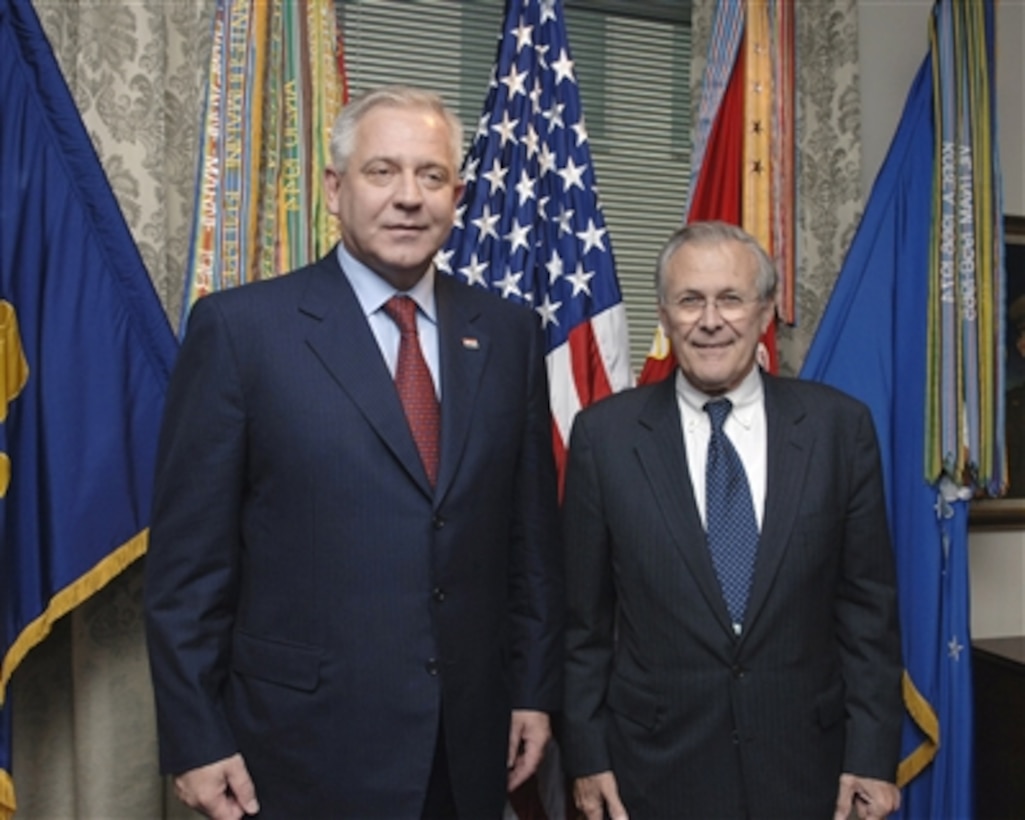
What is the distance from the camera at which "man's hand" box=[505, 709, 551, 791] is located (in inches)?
72.4

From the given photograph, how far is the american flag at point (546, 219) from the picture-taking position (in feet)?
8.38

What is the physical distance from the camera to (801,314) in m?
3.07

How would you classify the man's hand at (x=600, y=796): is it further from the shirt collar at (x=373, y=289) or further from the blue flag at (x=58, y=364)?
the blue flag at (x=58, y=364)

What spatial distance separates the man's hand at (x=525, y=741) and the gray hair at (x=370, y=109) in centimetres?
96

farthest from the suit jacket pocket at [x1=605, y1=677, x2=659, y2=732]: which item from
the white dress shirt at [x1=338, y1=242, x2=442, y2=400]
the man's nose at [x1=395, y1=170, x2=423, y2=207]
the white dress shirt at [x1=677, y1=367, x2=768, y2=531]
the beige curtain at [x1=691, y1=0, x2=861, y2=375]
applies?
the beige curtain at [x1=691, y1=0, x2=861, y2=375]

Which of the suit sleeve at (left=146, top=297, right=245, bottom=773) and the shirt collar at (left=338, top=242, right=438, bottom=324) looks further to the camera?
the shirt collar at (left=338, top=242, right=438, bottom=324)

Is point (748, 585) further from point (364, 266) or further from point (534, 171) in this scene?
point (534, 171)

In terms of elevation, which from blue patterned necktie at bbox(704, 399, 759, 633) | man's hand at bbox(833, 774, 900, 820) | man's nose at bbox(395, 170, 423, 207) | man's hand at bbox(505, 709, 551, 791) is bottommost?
man's hand at bbox(833, 774, 900, 820)

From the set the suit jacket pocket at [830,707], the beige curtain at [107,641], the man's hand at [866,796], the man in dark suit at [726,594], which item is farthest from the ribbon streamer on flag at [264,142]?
the man's hand at [866,796]

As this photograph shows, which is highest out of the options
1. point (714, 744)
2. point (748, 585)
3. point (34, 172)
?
point (34, 172)

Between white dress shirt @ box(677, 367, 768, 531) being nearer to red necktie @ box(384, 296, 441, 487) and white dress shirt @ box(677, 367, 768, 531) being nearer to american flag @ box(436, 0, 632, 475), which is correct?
red necktie @ box(384, 296, 441, 487)

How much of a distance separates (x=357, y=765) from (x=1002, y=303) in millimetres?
1886

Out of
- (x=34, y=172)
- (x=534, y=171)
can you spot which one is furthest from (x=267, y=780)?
(x=534, y=171)

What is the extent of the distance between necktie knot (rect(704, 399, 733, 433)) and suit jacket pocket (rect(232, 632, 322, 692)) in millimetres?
806
